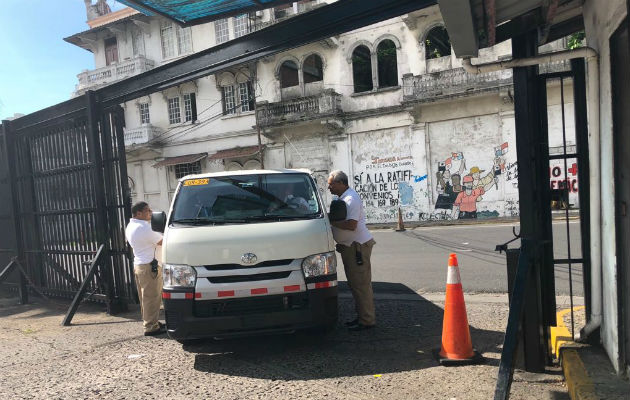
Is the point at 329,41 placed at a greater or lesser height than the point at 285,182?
greater

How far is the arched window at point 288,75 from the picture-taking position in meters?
27.0

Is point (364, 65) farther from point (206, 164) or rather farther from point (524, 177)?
point (524, 177)

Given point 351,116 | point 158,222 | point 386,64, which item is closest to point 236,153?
point 351,116

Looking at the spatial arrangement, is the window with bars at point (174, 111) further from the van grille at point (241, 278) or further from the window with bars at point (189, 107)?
the van grille at point (241, 278)

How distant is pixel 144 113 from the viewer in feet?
104

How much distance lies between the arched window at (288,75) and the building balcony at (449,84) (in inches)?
284

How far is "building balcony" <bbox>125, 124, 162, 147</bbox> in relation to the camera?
29.7 m

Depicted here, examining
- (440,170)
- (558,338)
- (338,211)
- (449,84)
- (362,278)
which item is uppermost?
(449,84)

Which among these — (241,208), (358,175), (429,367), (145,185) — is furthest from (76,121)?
(145,185)

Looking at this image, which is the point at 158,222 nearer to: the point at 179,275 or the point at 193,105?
the point at 179,275

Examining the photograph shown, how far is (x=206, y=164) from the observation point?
2886 cm

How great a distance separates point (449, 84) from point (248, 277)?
774 inches

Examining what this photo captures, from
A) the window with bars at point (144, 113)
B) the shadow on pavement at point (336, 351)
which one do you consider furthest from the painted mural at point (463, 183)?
the window with bars at point (144, 113)

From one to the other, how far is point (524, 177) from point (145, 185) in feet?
99.2
